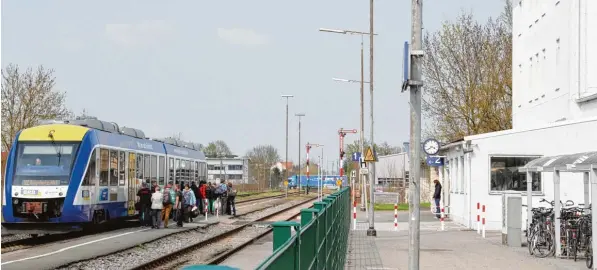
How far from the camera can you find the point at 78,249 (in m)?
21.9

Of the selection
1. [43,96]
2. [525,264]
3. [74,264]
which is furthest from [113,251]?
[43,96]

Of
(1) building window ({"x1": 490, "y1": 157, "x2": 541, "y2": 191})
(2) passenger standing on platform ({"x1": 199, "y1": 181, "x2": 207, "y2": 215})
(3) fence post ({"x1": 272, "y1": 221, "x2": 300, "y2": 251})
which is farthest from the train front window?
(3) fence post ({"x1": 272, "y1": 221, "x2": 300, "y2": 251})

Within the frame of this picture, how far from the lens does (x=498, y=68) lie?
51000 mm

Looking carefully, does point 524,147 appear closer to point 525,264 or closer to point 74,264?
point 525,264

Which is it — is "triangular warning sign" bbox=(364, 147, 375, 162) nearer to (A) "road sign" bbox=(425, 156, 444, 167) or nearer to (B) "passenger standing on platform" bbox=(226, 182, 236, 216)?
(A) "road sign" bbox=(425, 156, 444, 167)

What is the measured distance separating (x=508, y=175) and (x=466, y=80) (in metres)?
21.8

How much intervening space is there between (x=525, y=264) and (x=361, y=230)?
13.7 meters

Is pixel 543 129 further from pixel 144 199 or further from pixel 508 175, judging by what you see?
pixel 144 199

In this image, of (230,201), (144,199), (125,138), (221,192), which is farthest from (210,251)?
(230,201)

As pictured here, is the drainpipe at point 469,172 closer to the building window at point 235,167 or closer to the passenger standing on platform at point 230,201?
the passenger standing on platform at point 230,201

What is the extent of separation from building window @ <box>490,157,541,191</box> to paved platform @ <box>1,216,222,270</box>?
10.4 m

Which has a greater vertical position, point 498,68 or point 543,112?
point 498,68

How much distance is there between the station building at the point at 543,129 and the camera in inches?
1077

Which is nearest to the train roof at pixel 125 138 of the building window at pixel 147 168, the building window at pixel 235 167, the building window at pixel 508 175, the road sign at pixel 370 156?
the building window at pixel 147 168
